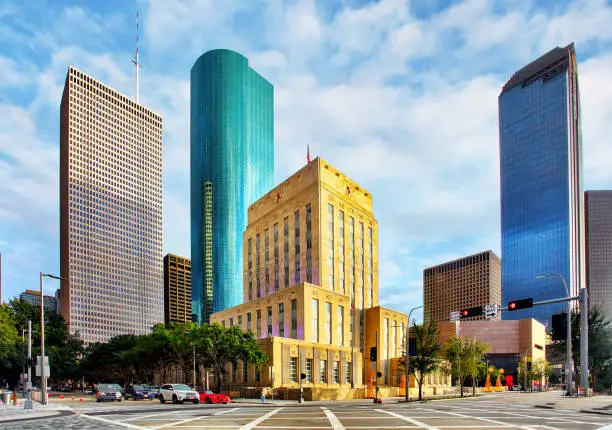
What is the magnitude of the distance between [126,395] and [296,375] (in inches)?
886

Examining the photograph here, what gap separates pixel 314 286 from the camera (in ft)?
280

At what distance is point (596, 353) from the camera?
224 ft

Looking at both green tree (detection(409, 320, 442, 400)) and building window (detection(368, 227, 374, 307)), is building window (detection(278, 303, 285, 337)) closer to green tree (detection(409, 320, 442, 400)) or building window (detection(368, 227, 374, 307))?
building window (detection(368, 227, 374, 307))

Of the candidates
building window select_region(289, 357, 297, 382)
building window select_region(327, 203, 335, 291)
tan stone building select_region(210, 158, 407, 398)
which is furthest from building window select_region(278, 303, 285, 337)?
building window select_region(327, 203, 335, 291)

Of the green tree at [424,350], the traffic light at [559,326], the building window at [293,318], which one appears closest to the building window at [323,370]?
the building window at [293,318]

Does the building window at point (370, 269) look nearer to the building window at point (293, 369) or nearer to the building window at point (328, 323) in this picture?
the building window at point (328, 323)

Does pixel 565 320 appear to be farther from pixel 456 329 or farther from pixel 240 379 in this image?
pixel 456 329

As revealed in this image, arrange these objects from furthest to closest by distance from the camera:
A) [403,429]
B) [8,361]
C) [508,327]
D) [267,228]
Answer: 1. [508,327]
2. [267,228]
3. [8,361]
4. [403,429]

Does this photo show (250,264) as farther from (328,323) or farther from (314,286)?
(314,286)

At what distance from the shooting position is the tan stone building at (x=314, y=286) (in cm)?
Answer: 7900

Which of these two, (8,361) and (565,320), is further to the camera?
(8,361)

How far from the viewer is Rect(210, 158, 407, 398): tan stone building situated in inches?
3110

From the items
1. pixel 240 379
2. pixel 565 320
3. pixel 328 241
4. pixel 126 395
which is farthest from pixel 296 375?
pixel 565 320

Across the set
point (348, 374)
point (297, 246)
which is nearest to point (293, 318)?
point (348, 374)
